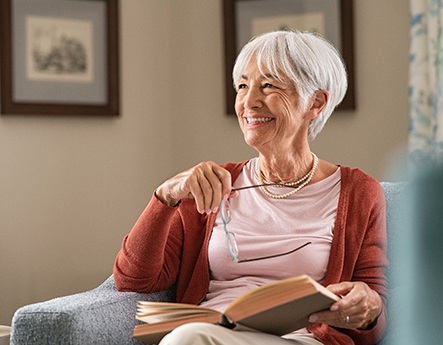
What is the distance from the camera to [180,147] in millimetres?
3701

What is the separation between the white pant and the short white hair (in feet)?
2.46

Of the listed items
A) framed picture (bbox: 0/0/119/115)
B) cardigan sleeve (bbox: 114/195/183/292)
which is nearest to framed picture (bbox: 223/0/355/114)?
framed picture (bbox: 0/0/119/115)

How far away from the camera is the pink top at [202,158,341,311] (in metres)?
1.97

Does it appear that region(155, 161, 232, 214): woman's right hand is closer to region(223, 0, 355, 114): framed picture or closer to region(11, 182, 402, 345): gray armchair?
region(11, 182, 402, 345): gray armchair

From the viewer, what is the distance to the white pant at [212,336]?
1535mm

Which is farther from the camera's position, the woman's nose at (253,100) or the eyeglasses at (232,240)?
the woman's nose at (253,100)

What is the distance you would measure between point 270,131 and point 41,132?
1.50 metres

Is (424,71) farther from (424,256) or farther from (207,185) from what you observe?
(424,256)

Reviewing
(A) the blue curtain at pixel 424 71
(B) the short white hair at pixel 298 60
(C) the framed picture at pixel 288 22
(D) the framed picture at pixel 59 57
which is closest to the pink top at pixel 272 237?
(B) the short white hair at pixel 298 60

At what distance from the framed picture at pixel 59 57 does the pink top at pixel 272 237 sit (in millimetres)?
1436

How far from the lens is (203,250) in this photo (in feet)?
6.79

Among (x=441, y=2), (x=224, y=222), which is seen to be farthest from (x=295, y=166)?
(x=441, y=2)

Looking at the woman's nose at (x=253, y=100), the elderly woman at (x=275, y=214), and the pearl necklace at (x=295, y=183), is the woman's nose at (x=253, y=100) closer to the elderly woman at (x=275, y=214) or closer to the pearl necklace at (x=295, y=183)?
the elderly woman at (x=275, y=214)

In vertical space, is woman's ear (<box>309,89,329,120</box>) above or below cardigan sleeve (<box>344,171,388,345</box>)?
above
